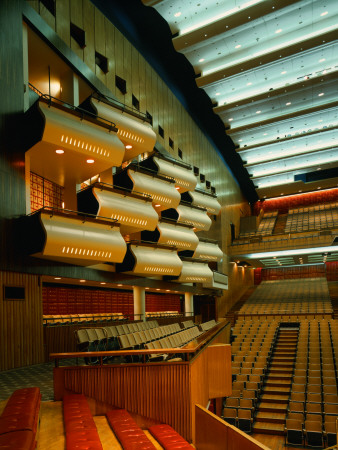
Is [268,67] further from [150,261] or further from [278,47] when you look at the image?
[150,261]

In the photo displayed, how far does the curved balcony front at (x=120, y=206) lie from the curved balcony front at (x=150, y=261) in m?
0.70

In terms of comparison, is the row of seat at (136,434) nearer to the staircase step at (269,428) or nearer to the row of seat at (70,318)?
the staircase step at (269,428)

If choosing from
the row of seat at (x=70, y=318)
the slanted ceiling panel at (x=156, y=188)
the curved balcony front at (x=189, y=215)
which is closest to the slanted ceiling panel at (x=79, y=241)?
the row of seat at (x=70, y=318)

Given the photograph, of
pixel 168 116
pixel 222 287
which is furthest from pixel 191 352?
pixel 222 287

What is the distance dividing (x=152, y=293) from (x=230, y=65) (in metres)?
9.71

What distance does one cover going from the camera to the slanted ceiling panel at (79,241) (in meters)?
7.67

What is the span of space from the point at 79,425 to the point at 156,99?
1202 cm

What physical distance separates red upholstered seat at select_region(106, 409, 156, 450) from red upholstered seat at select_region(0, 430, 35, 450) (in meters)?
1.03

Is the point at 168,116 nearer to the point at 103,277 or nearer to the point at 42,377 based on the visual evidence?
the point at 103,277

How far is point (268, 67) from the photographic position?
15430 millimetres

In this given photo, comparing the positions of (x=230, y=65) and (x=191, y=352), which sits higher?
(x=230, y=65)

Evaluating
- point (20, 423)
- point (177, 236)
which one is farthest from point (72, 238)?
point (177, 236)

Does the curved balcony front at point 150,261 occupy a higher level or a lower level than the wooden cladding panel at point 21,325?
higher

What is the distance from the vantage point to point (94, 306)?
45.3ft
